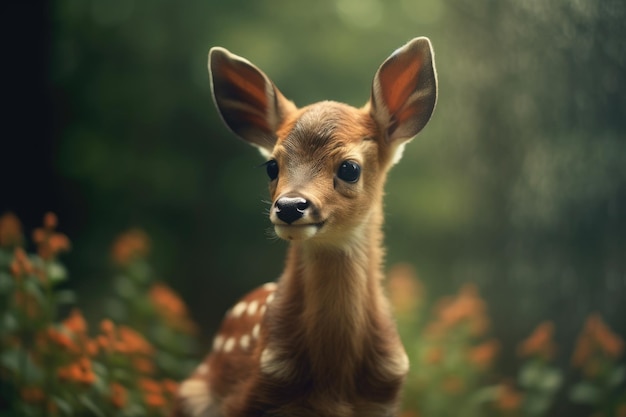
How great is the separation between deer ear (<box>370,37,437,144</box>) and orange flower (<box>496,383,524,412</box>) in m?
1.16

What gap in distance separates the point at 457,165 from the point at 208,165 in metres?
0.94

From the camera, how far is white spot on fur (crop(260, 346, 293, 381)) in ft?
5.42

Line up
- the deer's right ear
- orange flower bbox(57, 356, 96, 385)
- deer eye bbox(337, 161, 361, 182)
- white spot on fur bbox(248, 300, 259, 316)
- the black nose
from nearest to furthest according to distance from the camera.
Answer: the black nose
deer eye bbox(337, 161, 361, 182)
the deer's right ear
white spot on fur bbox(248, 300, 259, 316)
orange flower bbox(57, 356, 96, 385)

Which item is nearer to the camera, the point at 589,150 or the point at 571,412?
the point at 589,150

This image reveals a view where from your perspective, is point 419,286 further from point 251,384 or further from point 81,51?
point 81,51

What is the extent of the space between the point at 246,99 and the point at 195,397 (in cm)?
74

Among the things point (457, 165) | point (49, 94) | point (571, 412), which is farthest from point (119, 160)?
point (571, 412)

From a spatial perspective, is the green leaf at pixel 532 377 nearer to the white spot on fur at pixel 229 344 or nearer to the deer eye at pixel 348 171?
the white spot on fur at pixel 229 344

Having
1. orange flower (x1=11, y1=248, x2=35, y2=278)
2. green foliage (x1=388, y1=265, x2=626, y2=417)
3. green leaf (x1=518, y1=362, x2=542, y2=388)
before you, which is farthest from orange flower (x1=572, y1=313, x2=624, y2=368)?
orange flower (x1=11, y1=248, x2=35, y2=278)

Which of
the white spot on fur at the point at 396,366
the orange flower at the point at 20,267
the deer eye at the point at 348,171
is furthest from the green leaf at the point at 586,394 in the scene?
the orange flower at the point at 20,267

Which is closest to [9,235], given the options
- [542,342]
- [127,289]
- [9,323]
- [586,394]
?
[9,323]

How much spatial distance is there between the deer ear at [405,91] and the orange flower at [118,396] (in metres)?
1.12

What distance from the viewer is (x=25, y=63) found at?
2.96 metres

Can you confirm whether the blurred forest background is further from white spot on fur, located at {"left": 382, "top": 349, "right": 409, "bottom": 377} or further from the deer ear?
white spot on fur, located at {"left": 382, "top": 349, "right": 409, "bottom": 377}
